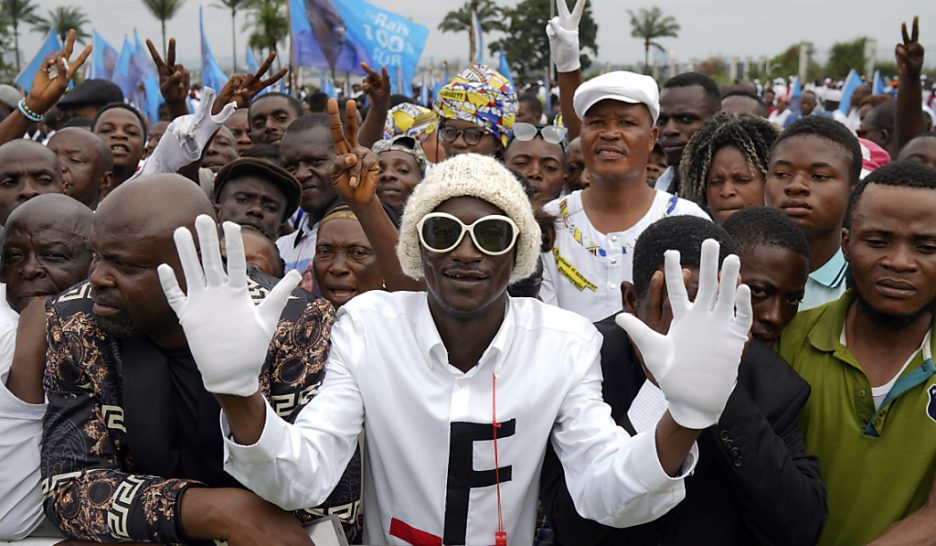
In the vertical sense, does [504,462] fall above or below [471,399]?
below

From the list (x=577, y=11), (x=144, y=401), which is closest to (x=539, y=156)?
(x=577, y=11)

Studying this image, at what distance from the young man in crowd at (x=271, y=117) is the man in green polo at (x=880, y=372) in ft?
15.8

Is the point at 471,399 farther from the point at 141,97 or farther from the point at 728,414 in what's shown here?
the point at 141,97

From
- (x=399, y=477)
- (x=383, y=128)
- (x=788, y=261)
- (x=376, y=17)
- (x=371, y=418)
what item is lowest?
(x=399, y=477)

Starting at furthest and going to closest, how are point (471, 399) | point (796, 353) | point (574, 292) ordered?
1. point (574, 292)
2. point (796, 353)
3. point (471, 399)

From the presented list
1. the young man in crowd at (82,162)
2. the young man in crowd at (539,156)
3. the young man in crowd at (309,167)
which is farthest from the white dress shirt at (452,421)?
the young man in crowd at (82,162)

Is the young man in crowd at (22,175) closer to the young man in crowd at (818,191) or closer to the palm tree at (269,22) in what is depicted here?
the young man in crowd at (818,191)

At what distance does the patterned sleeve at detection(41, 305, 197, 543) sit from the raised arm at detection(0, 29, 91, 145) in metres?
3.00

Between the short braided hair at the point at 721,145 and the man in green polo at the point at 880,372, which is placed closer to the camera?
the man in green polo at the point at 880,372

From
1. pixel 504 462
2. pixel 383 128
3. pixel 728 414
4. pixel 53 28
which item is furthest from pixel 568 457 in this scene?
pixel 53 28

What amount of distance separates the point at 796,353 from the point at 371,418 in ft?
4.47

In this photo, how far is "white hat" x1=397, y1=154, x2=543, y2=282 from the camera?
7.76ft

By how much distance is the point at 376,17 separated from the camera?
30.4ft

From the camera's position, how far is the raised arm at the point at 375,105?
5.29 m
